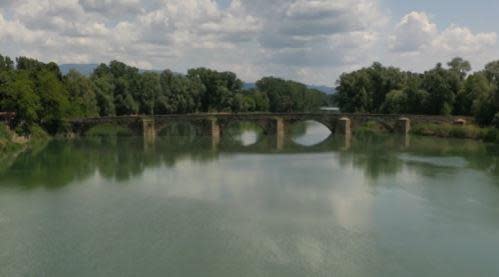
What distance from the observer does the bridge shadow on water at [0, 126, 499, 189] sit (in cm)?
3750

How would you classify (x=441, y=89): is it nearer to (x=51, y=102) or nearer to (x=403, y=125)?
(x=403, y=125)

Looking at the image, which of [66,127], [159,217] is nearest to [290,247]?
[159,217]

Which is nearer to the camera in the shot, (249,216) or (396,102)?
(249,216)

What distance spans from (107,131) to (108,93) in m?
9.20

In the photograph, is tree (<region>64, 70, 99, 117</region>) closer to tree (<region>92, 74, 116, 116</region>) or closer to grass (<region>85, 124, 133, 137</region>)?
tree (<region>92, 74, 116, 116</region>)

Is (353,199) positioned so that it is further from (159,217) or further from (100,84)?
(100,84)

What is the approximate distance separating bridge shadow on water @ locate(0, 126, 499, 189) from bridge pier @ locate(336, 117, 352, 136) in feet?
6.34

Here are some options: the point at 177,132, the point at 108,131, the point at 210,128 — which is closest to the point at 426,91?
the point at 210,128

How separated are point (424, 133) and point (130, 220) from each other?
48.7 m

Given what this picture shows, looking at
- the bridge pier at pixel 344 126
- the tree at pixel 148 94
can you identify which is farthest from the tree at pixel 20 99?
the bridge pier at pixel 344 126

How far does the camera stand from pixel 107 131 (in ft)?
234

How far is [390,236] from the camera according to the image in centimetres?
2178

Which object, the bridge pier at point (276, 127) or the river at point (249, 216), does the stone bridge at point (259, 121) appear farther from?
the river at point (249, 216)

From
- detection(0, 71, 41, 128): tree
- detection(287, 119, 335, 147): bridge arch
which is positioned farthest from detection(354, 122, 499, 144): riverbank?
detection(0, 71, 41, 128): tree
